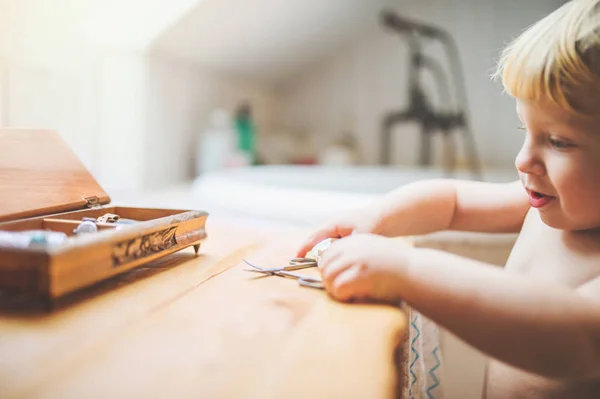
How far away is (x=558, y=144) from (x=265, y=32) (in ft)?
4.70

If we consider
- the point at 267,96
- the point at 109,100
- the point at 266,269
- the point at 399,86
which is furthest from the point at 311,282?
the point at 399,86

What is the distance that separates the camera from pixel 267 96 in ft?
7.31

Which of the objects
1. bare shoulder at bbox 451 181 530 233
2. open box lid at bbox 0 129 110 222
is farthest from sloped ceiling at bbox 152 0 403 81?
bare shoulder at bbox 451 181 530 233

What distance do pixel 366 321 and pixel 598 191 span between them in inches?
10.7

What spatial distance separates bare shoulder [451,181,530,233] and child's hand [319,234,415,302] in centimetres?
28

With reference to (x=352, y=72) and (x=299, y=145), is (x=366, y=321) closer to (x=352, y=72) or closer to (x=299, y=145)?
(x=299, y=145)

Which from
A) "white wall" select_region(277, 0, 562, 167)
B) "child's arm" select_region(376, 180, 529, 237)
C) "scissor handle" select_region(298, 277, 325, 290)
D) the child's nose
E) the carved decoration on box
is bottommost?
"scissor handle" select_region(298, 277, 325, 290)

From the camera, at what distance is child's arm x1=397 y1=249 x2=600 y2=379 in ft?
1.23

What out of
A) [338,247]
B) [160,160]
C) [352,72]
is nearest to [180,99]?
[160,160]

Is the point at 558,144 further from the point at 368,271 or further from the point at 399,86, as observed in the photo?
the point at 399,86

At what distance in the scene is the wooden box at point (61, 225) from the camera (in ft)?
1.13

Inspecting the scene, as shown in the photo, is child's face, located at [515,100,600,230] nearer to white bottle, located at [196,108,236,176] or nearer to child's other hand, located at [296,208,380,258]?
child's other hand, located at [296,208,380,258]

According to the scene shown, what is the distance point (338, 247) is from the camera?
461 mm

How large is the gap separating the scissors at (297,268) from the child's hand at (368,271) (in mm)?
15
